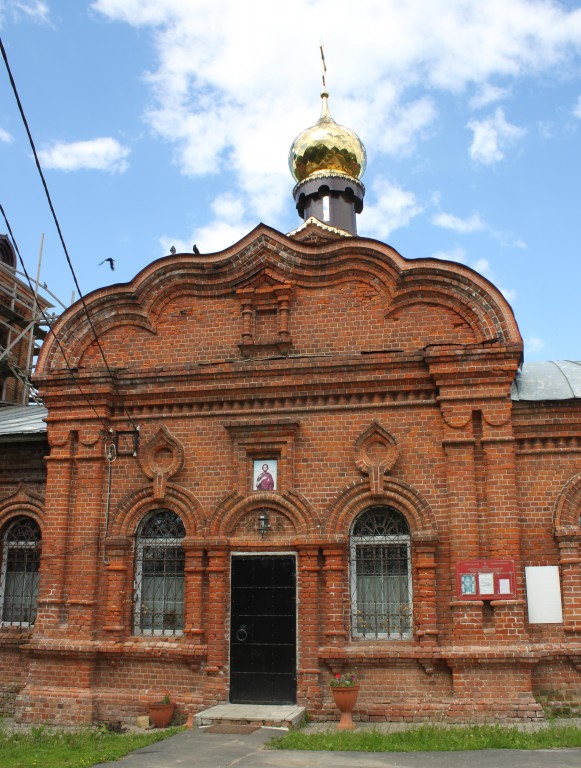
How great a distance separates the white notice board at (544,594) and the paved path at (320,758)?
6.01 feet

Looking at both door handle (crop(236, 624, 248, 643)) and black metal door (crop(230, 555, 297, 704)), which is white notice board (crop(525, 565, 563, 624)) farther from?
door handle (crop(236, 624, 248, 643))

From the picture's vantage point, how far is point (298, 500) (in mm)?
9406

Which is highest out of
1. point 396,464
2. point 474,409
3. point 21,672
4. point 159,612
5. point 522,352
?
point 522,352

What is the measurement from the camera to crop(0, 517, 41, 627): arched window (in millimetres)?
10453

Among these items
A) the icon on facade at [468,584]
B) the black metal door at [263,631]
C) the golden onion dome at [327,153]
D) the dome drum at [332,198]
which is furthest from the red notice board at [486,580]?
the golden onion dome at [327,153]

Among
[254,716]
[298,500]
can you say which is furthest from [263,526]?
[254,716]

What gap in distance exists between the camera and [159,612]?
9664mm

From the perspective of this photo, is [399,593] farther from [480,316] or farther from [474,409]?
[480,316]

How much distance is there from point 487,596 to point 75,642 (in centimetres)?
494

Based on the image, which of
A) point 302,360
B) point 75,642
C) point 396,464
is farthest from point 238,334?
point 75,642

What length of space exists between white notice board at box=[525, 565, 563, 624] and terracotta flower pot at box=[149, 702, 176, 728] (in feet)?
14.0

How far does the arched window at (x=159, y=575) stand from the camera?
962cm

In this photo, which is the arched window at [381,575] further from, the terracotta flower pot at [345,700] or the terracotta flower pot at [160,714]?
the terracotta flower pot at [160,714]

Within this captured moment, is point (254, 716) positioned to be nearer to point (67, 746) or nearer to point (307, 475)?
point (67, 746)
